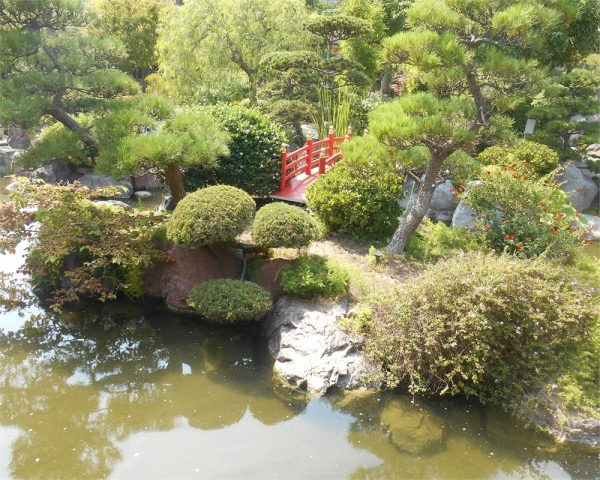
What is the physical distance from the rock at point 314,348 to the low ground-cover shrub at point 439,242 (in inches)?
63.6

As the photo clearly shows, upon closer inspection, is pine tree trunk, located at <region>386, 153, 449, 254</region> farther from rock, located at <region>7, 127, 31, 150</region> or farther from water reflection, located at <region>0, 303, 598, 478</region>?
rock, located at <region>7, 127, 31, 150</region>

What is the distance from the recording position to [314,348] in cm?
482

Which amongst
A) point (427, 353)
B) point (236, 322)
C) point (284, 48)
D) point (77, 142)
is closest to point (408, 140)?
point (427, 353)

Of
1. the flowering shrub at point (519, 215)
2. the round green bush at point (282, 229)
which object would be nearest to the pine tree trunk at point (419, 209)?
the flowering shrub at point (519, 215)

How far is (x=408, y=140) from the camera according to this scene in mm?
5473

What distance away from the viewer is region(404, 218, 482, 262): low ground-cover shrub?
6.45 metres

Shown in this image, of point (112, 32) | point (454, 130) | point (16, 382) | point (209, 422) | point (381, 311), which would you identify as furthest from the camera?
point (112, 32)

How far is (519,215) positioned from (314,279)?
2.75 m

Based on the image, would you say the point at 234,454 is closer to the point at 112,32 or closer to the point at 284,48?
the point at 284,48

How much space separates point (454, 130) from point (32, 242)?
5.18 meters

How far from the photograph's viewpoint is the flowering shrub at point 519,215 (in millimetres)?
5938

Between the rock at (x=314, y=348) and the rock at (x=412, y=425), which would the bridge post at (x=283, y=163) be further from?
Result: the rock at (x=412, y=425)

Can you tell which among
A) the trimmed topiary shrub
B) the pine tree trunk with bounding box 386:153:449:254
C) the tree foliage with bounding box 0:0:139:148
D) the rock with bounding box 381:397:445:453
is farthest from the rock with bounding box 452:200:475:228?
the tree foliage with bounding box 0:0:139:148

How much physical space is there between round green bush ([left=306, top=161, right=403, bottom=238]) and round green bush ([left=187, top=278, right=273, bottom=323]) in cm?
185
